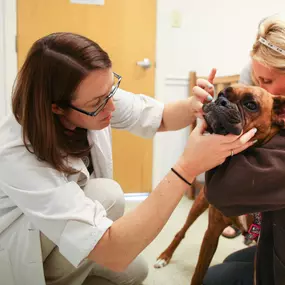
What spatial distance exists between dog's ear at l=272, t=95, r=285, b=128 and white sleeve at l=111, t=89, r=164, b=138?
472 millimetres

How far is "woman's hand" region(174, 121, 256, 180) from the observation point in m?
0.75

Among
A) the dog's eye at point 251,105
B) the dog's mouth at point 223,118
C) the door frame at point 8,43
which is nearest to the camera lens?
the dog's mouth at point 223,118

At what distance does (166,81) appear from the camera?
256 centimetres

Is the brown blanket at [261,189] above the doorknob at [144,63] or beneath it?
beneath

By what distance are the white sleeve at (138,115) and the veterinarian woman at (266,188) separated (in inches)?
10.7

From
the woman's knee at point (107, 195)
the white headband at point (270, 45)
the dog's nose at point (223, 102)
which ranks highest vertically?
the white headband at point (270, 45)

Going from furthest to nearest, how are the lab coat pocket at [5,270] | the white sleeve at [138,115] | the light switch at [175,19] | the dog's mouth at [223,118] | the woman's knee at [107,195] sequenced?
the light switch at [175,19]
the white sleeve at [138,115]
the woman's knee at [107,195]
the lab coat pocket at [5,270]
the dog's mouth at [223,118]

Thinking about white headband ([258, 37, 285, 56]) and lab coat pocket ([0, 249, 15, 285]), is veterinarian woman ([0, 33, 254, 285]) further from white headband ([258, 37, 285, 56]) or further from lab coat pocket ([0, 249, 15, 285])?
white headband ([258, 37, 285, 56])

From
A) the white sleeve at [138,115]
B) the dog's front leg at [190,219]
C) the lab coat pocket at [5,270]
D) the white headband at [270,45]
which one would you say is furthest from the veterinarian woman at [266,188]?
the lab coat pocket at [5,270]

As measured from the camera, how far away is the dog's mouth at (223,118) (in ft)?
2.44

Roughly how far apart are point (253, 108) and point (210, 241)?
0.57m

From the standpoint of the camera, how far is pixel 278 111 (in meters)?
0.89

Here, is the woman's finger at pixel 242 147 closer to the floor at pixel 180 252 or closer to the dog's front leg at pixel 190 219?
the dog's front leg at pixel 190 219

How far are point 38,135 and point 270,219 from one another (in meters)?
0.69
